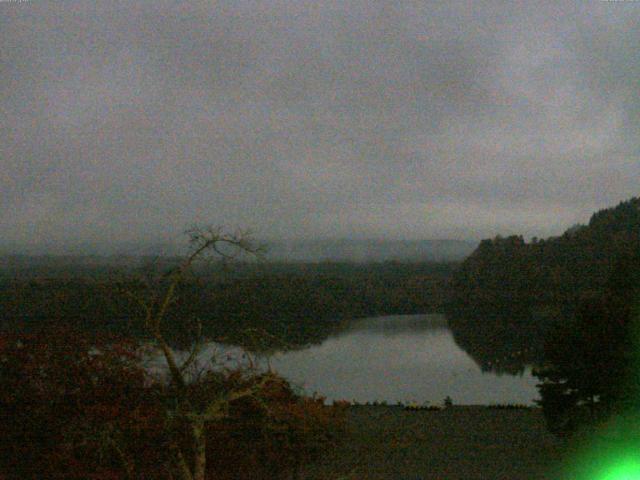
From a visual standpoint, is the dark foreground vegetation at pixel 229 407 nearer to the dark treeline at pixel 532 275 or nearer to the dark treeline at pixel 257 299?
the dark treeline at pixel 257 299

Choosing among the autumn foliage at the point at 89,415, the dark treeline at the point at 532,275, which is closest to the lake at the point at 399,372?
the autumn foliage at the point at 89,415

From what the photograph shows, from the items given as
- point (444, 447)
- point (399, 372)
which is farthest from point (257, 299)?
point (444, 447)

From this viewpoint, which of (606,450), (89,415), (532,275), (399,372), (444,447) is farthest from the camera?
(532,275)

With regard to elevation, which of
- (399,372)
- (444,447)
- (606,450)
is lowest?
(399,372)

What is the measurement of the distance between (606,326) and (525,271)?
55667 millimetres

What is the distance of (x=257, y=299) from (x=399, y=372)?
77.7 feet

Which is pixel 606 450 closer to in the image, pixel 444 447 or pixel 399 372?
pixel 444 447

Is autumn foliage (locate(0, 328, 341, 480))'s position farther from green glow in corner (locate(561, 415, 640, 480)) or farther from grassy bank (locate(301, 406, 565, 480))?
green glow in corner (locate(561, 415, 640, 480))

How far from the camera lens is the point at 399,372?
92.7 ft

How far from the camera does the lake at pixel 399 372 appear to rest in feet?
72.8

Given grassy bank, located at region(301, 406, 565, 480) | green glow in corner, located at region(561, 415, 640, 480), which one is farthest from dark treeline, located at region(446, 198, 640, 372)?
green glow in corner, located at region(561, 415, 640, 480)

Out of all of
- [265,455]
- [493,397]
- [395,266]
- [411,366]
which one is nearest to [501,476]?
[265,455]

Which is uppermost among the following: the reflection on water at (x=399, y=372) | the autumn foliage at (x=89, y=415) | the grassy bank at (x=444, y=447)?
the autumn foliage at (x=89, y=415)

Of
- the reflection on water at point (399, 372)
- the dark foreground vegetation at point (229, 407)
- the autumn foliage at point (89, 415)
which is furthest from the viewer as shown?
the reflection on water at point (399, 372)
